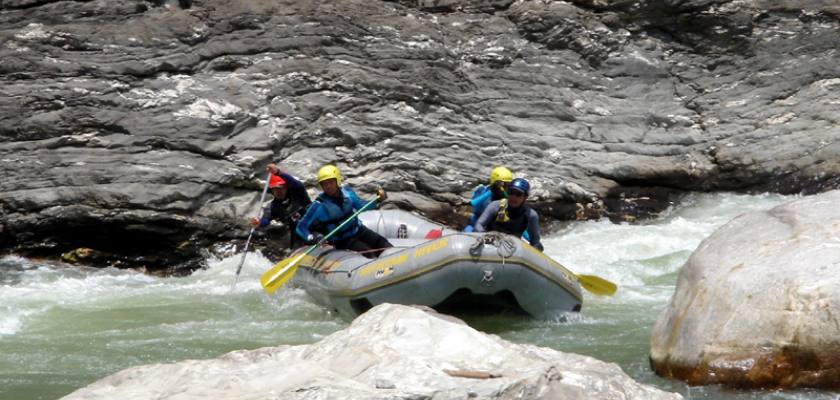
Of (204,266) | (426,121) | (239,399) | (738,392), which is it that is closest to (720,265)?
Result: (738,392)

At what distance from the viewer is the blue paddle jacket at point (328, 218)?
9398mm

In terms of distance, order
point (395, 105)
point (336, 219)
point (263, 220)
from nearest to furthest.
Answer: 1. point (336, 219)
2. point (263, 220)
3. point (395, 105)

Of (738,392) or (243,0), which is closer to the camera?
(738,392)

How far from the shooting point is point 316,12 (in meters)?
14.9

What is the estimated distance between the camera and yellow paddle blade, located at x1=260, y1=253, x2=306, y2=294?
9.03 meters

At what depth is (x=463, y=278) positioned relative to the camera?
7.70 m

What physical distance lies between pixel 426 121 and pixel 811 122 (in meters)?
5.60

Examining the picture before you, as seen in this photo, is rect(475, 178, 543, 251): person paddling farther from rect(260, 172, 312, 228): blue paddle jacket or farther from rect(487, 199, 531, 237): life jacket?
rect(260, 172, 312, 228): blue paddle jacket

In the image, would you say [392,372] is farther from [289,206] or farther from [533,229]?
[289,206]

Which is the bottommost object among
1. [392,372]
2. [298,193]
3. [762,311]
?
[298,193]

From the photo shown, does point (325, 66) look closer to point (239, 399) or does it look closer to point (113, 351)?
point (113, 351)

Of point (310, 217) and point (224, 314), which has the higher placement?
point (310, 217)

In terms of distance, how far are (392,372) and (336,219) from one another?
6.01 meters

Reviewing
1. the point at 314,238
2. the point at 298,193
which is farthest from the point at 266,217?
the point at 314,238
